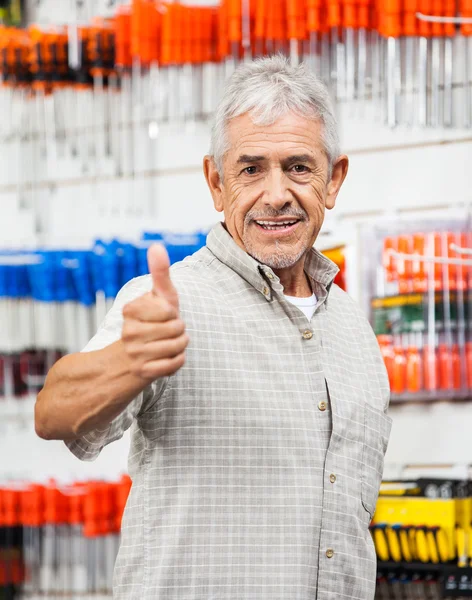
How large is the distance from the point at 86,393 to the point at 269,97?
0.61m

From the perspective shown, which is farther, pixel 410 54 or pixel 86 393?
pixel 410 54

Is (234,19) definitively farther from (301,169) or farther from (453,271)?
(301,169)

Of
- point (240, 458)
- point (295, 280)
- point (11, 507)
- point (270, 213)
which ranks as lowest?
point (11, 507)

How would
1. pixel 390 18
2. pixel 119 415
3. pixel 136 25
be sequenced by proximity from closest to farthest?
pixel 119 415 < pixel 390 18 < pixel 136 25

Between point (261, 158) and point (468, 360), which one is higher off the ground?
point (261, 158)

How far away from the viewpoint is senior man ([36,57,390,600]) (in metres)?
1.44

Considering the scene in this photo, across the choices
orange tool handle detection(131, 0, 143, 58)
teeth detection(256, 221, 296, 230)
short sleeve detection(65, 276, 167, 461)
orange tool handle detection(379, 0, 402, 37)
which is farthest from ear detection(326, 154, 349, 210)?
orange tool handle detection(131, 0, 143, 58)

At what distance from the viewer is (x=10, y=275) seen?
3.50 m

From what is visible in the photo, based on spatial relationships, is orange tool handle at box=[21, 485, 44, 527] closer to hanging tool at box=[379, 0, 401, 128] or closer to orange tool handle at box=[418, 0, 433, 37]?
hanging tool at box=[379, 0, 401, 128]

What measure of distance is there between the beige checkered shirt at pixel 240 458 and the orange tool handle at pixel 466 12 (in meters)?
1.73

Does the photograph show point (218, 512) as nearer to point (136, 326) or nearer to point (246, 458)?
point (246, 458)

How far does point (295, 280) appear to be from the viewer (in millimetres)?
1720

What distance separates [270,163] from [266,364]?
0.33m

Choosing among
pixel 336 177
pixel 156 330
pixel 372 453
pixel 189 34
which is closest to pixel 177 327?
pixel 156 330
